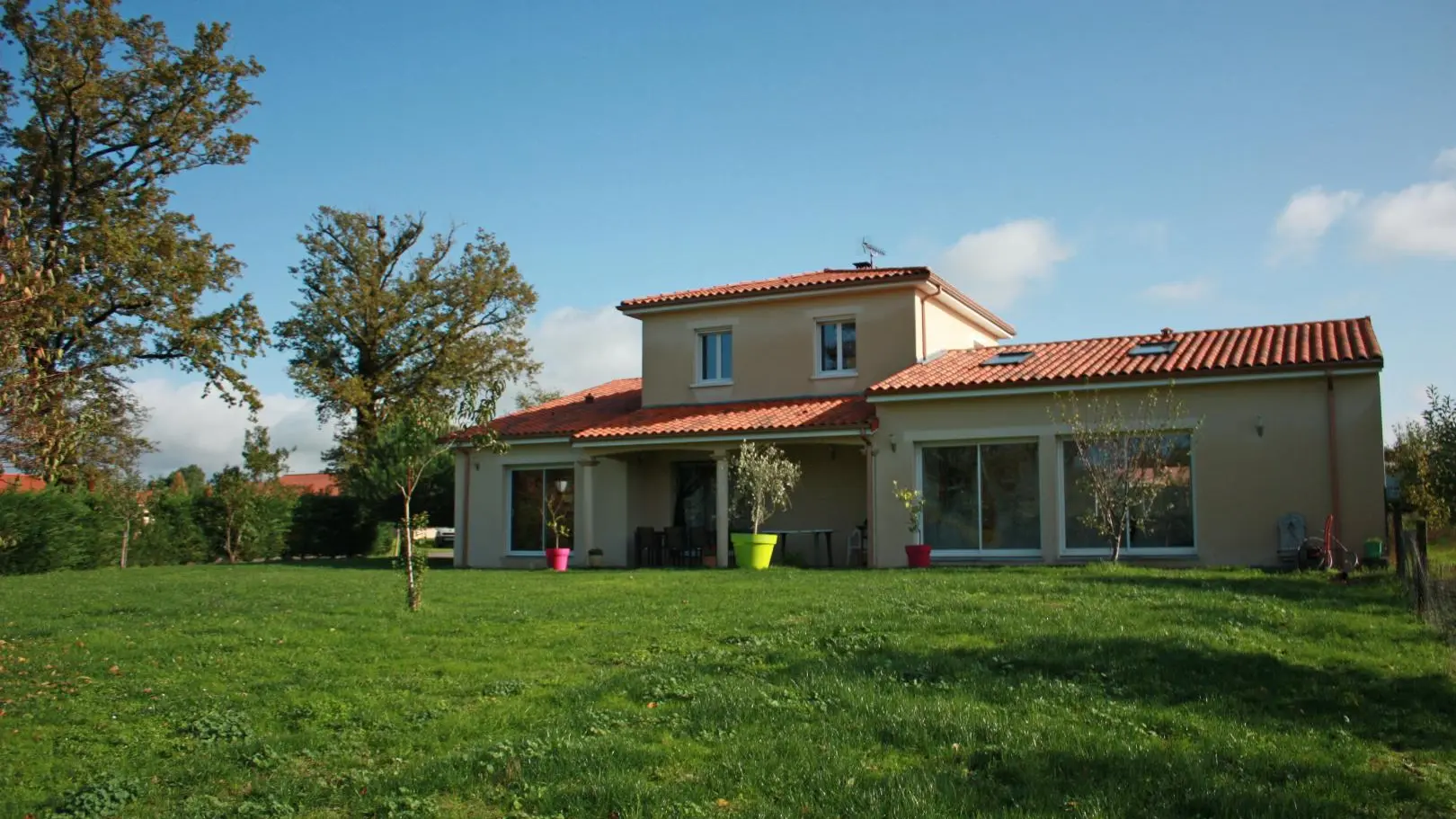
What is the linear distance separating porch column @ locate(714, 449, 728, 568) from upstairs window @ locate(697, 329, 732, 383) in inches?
133

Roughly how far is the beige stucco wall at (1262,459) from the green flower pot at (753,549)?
16.5ft

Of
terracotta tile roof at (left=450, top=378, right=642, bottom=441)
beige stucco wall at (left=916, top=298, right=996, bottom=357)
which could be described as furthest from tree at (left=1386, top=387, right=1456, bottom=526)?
terracotta tile roof at (left=450, top=378, right=642, bottom=441)

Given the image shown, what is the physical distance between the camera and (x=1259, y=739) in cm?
709

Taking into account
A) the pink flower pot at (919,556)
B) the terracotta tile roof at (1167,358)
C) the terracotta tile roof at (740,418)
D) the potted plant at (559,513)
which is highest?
the terracotta tile roof at (1167,358)

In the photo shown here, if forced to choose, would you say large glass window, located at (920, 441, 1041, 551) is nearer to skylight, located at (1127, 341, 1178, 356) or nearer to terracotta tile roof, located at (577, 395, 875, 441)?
terracotta tile roof, located at (577, 395, 875, 441)

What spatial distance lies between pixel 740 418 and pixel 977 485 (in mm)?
5411

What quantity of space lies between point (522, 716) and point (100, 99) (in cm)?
3072

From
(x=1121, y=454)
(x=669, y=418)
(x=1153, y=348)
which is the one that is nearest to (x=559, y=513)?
(x=669, y=418)

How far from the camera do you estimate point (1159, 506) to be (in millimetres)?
20141

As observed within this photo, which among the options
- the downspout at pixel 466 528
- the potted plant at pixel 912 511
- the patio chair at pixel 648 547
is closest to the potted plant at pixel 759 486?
the potted plant at pixel 912 511

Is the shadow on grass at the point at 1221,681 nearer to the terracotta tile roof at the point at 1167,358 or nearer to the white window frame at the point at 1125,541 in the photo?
the white window frame at the point at 1125,541

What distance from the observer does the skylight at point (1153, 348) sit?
72.2ft

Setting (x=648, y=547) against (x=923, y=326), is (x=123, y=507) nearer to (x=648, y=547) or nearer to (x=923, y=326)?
(x=648, y=547)

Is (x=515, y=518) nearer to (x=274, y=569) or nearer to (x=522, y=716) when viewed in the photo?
(x=274, y=569)
